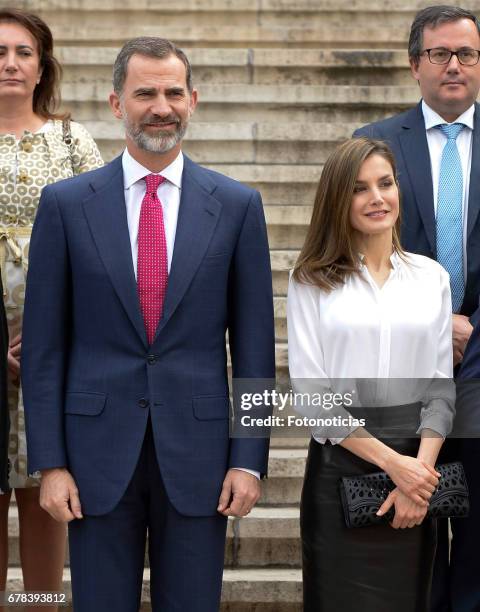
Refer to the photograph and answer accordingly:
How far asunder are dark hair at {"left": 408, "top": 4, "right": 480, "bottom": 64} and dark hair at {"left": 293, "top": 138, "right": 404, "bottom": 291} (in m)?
0.77

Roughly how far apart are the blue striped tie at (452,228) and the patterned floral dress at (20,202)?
1.21 meters

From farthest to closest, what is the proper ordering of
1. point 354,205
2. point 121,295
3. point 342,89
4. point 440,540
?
point 342,89 → point 440,540 → point 354,205 → point 121,295

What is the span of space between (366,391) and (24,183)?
1.37 m

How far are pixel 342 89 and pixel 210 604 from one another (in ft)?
13.7

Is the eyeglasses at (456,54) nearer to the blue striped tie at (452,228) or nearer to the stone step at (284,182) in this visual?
the blue striped tie at (452,228)

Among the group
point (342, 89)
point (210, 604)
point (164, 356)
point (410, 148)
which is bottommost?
point (210, 604)

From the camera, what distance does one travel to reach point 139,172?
320 centimetres

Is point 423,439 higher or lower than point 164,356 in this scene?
lower

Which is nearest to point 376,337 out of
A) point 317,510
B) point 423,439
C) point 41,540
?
point 423,439

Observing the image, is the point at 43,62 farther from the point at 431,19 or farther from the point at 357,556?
the point at 357,556

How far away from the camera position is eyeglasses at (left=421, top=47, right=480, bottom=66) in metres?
3.90

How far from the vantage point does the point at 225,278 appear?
3160 mm

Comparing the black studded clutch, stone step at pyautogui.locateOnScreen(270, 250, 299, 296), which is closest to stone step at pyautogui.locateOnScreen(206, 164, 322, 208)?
stone step at pyautogui.locateOnScreen(270, 250, 299, 296)

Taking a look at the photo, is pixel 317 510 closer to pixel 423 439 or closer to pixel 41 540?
pixel 423 439
